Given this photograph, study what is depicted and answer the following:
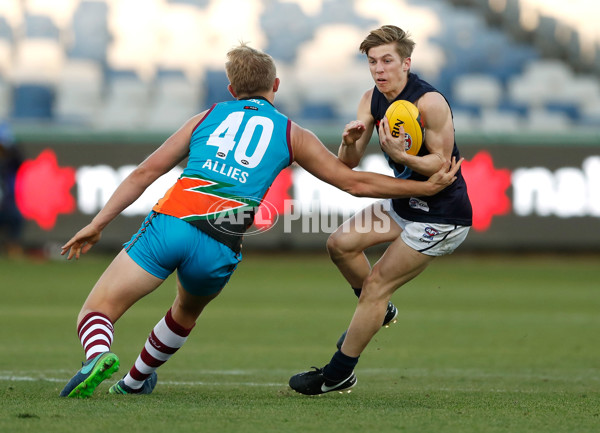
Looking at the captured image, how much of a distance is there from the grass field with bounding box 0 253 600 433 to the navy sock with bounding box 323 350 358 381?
0.49 feet

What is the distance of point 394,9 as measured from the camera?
79.4 feet

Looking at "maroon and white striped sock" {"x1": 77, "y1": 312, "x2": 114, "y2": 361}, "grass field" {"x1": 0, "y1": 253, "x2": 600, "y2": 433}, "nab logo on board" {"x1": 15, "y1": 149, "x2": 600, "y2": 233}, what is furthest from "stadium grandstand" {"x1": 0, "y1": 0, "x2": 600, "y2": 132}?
"maroon and white striped sock" {"x1": 77, "y1": 312, "x2": 114, "y2": 361}

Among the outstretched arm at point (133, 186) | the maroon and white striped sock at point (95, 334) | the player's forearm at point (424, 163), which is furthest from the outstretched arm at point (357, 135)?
the maroon and white striped sock at point (95, 334)

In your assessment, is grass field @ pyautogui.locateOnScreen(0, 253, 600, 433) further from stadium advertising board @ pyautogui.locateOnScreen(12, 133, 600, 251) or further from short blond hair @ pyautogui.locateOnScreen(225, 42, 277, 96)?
short blond hair @ pyautogui.locateOnScreen(225, 42, 277, 96)

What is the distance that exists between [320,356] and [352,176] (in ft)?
10.8

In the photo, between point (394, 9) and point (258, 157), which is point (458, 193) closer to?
point (258, 157)

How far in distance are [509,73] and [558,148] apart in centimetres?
446

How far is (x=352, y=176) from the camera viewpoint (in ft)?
19.2

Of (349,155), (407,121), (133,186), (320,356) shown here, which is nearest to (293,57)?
(320,356)

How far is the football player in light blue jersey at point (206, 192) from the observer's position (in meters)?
5.52

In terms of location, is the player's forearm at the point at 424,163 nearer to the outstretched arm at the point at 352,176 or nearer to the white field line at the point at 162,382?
the outstretched arm at the point at 352,176

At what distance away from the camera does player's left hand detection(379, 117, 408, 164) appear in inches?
229

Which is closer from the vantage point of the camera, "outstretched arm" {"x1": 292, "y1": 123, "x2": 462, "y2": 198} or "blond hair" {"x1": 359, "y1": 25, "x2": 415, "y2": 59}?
"outstretched arm" {"x1": 292, "y1": 123, "x2": 462, "y2": 198}

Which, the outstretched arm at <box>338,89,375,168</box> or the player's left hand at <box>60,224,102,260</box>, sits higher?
the outstretched arm at <box>338,89,375,168</box>
